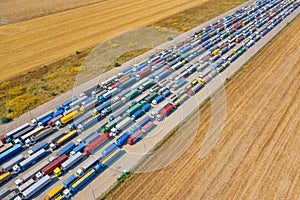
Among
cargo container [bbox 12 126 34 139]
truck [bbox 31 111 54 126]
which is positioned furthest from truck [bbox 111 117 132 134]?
cargo container [bbox 12 126 34 139]

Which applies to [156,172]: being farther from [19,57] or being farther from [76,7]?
[76,7]

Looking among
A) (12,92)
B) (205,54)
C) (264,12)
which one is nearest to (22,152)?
(12,92)

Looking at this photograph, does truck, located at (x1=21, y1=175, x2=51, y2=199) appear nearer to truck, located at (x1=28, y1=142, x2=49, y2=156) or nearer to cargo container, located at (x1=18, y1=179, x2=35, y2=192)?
cargo container, located at (x1=18, y1=179, x2=35, y2=192)

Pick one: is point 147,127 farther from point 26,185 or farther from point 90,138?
point 26,185

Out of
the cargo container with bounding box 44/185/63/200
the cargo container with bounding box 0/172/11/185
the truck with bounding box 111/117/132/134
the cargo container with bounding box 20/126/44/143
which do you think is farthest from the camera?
the truck with bounding box 111/117/132/134

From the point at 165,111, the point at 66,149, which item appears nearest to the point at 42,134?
the point at 66,149

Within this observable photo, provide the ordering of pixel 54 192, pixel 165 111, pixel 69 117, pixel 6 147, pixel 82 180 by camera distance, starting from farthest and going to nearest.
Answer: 1. pixel 165 111
2. pixel 69 117
3. pixel 6 147
4. pixel 82 180
5. pixel 54 192

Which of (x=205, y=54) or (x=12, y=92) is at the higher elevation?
(x=12, y=92)
